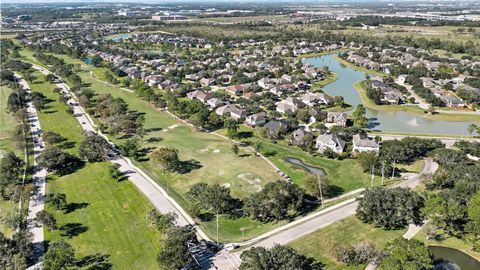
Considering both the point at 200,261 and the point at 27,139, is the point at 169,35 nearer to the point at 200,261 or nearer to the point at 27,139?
the point at 27,139

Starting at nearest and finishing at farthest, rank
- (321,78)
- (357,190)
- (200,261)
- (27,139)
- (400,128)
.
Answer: (200,261), (357,190), (27,139), (400,128), (321,78)

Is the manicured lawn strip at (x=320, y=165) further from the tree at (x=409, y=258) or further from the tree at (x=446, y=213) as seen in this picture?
the tree at (x=409, y=258)

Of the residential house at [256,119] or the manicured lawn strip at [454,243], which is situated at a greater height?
the residential house at [256,119]

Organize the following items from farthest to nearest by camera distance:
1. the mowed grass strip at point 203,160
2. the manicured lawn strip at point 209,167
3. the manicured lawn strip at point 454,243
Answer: the mowed grass strip at point 203,160, the manicured lawn strip at point 209,167, the manicured lawn strip at point 454,243

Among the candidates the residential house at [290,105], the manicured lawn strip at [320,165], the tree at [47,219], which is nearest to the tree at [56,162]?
the tree at [47,219]

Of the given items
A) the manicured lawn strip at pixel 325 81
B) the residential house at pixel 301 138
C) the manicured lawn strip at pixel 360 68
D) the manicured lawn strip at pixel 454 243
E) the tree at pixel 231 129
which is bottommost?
the manicured lawn strip at pixel 454 243

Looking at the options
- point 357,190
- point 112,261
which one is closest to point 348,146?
point 357,190
